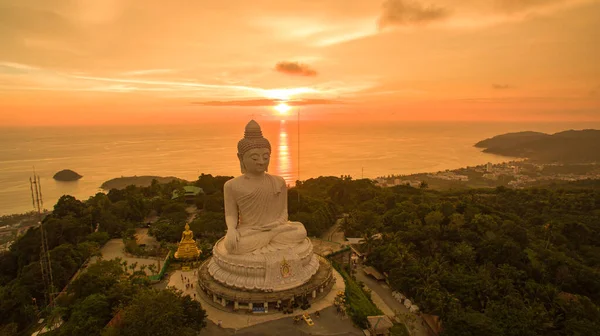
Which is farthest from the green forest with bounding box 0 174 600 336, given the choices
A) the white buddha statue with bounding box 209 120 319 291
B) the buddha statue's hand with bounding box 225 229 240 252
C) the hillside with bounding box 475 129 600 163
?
the hillside with bounding box 475 129 600 163

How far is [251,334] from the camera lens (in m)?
12.1

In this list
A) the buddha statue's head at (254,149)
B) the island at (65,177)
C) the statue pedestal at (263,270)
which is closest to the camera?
the statue pedestal at (263,270)

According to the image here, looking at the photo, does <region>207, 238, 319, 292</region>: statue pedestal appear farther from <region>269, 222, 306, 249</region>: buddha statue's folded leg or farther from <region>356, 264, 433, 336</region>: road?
<region>356, 264, 433, 336</region>: road

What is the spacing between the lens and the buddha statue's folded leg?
49.0ft

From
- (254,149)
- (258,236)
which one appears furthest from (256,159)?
(258,236)

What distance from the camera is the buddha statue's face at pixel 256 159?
48.8ft

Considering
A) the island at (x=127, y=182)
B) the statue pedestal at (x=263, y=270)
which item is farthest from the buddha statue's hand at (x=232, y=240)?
the island at (x=127, y=182)

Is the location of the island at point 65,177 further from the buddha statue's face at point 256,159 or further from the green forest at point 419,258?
the buddha statue's face at point 256,159

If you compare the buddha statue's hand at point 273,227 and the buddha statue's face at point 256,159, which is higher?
the buddha statue's face at point 256,159

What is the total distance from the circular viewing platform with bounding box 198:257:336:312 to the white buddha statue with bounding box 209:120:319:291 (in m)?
0.23

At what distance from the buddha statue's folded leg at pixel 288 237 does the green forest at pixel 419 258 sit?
161 inches

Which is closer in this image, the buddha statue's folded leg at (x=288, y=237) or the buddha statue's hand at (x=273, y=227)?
the buddha statue's folded leg at (x=288, y=237)

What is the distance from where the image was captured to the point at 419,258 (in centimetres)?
1928

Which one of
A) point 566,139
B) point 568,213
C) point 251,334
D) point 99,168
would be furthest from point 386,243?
point 566,139
